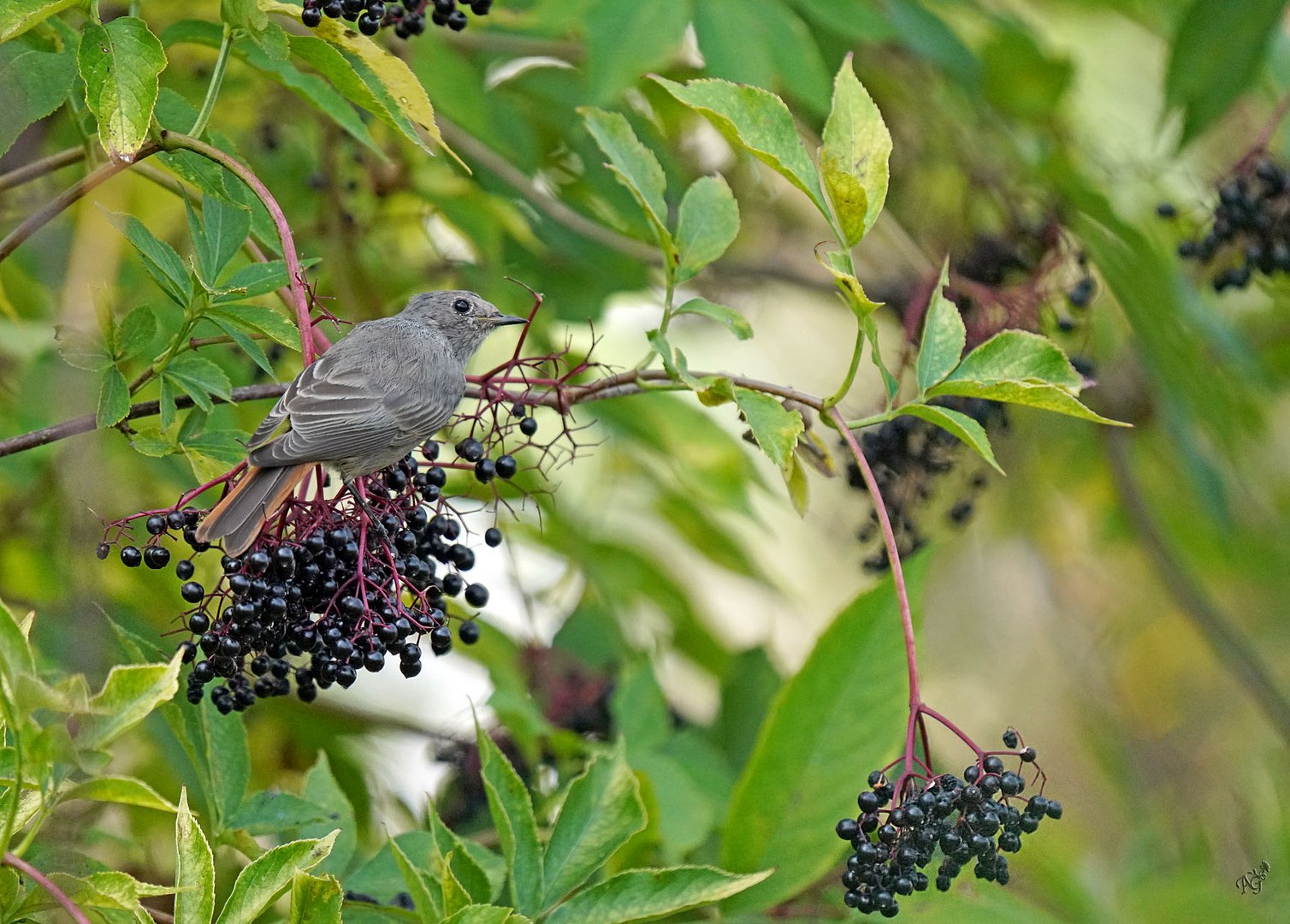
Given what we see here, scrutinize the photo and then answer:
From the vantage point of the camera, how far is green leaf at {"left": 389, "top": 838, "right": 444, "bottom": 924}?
1.67 meters

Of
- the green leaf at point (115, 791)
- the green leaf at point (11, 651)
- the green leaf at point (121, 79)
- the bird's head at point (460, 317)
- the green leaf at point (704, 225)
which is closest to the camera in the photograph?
the green leaf at point (11, 651)

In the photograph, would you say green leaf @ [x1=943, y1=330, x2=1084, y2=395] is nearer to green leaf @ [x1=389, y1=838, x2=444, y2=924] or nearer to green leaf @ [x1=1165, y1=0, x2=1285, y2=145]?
green leaf @ [x1=389, y1=838, x2=444, y2=924]

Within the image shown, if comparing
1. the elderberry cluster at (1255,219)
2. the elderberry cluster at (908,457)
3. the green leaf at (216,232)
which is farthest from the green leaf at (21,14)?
the elderberry cluster at (1255,219)

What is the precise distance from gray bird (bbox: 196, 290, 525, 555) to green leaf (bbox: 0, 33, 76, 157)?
18.3 inches

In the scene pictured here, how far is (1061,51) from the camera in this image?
4074 millimetres

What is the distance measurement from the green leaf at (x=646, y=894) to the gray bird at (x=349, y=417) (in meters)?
0.60

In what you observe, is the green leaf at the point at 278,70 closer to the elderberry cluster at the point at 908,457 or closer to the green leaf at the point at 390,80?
the green leaf at the point at 390,80

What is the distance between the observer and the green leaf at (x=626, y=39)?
259 cm

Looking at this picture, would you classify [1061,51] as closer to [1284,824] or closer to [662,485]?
[662,485]

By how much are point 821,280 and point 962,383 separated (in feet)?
7.79

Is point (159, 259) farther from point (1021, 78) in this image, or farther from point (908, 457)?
point (1021, 78)

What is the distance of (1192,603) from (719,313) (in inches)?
96.1

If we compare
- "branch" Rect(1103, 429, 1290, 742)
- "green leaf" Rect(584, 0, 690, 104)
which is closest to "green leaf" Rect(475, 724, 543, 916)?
"green leaf" Rect(584, 0, 690, 104)

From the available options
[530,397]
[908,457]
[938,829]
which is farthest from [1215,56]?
[938,829]
